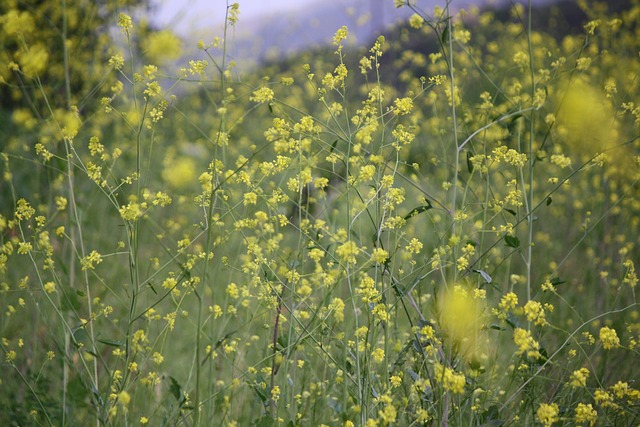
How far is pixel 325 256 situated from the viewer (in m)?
2.65

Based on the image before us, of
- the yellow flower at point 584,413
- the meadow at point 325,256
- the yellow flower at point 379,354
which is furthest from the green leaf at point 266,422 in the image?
the yellow flower at point 584,413

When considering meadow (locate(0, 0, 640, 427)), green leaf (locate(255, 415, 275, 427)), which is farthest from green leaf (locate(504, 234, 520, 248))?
green leaf (locate(255, 415, 275, 427))

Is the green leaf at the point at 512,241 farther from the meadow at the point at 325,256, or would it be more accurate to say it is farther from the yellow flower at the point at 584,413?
the yellow flower at the point at 584,413

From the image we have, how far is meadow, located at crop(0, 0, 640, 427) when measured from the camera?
168 centimetres

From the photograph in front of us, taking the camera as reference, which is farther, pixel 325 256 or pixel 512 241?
pixel 325 256

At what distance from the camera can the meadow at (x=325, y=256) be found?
66.1 inches

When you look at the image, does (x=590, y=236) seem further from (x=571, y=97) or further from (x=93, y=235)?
(x=93, y=235)

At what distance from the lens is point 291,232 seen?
183 inches

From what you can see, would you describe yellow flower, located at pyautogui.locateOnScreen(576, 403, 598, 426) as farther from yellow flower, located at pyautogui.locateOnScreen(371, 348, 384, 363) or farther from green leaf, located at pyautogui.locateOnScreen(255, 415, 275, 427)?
green leaf, located at pyautogui.locateOnScreen(255, 415, 275, 427)

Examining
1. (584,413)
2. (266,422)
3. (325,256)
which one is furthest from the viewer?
(325,256)

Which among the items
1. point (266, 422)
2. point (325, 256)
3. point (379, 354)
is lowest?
point (266, 422)

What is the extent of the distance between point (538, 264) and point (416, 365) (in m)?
1.85

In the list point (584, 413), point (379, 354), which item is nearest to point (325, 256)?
point (379, 354)

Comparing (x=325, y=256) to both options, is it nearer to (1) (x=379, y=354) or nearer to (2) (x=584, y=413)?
(1) (x=379, y=354)
